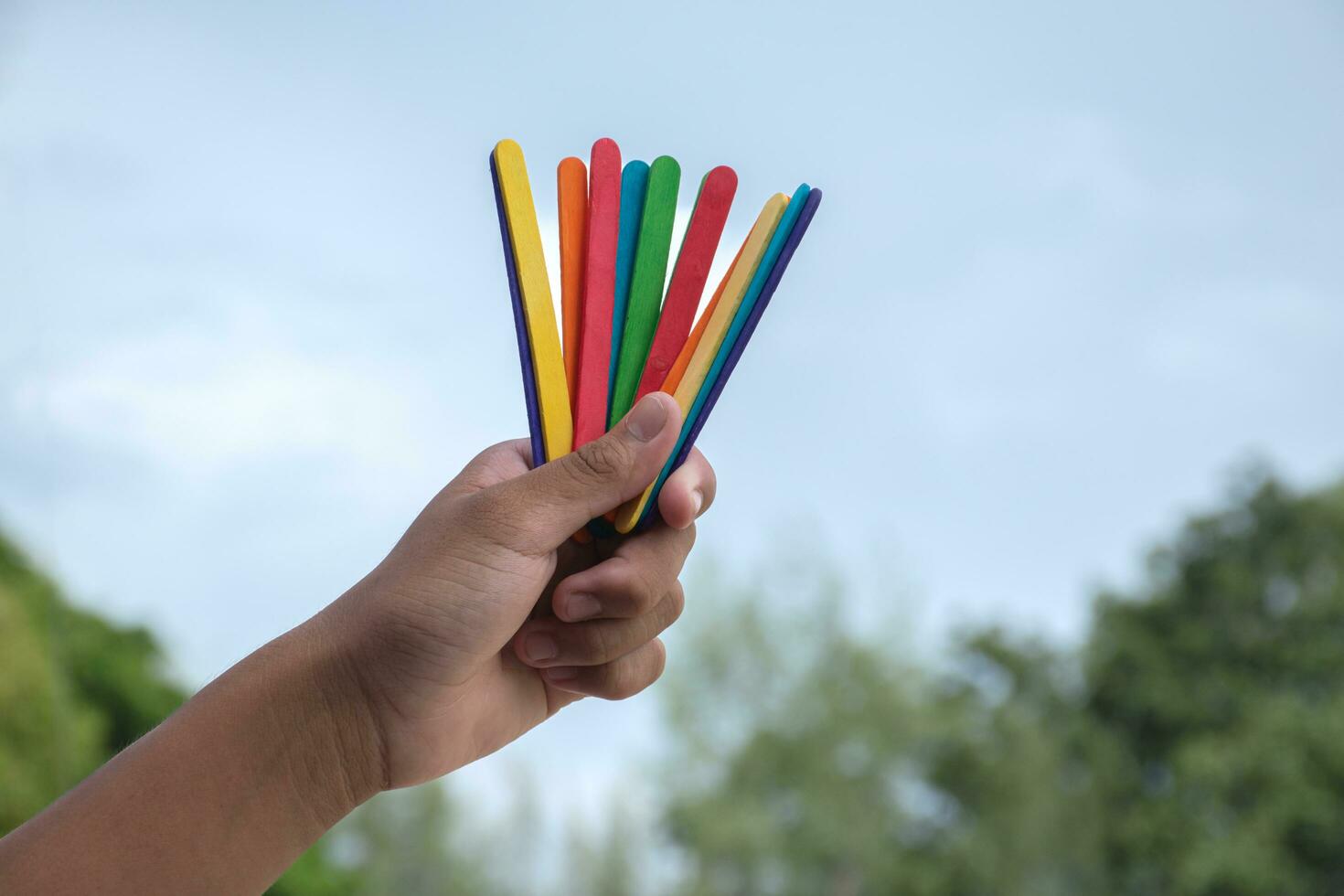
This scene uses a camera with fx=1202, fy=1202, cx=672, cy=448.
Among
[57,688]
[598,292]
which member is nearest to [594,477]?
[598,292]

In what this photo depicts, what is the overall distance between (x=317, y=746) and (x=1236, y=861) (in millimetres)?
11923

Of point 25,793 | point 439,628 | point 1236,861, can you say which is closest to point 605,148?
point 439,628

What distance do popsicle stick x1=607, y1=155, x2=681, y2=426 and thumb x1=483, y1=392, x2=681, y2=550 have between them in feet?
0.34

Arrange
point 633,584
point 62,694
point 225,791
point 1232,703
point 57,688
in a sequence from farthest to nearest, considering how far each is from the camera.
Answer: point 1232,703
point 62,694
point 57,688
point 633,584
point 225,791

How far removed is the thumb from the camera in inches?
39.4

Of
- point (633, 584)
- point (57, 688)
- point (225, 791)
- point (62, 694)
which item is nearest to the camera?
point (225, 791)

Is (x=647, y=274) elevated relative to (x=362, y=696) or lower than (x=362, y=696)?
elevated

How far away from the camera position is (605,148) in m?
1.17

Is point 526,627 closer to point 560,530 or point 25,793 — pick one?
point 560,530

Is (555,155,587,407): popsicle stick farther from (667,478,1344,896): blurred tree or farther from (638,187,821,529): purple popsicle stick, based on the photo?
(667,478,1344,896): blurred tree

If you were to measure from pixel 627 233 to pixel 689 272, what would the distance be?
84 mm

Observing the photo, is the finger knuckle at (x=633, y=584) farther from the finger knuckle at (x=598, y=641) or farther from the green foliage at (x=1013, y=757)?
the green foliage at (x=1013, y=757)

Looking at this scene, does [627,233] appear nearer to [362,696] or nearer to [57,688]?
[362,696]

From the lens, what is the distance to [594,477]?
1.02 metres
